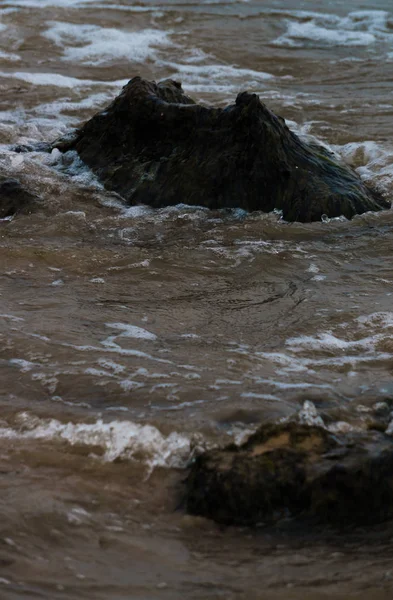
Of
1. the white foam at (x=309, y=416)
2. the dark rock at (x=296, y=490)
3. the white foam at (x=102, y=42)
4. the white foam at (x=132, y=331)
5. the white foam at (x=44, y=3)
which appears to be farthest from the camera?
the white foam at (x=44, y=3)

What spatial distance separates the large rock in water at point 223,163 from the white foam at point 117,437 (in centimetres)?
326

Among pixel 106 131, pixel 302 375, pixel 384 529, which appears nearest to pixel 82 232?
pixel 106 131

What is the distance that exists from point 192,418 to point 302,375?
68cm

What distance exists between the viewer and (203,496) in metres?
3.09

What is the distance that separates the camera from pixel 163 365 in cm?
418

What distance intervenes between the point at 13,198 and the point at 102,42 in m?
7.51

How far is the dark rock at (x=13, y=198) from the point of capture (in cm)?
656

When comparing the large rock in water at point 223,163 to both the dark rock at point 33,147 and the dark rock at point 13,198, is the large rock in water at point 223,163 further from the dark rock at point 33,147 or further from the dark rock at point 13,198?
the dark rock at point 33,147

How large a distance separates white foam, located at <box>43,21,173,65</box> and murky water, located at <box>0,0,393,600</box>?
3671 mm

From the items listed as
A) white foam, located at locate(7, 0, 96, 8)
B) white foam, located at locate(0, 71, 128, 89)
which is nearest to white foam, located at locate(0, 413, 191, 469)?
white foam, located at locate(0, 71, 128, 89)

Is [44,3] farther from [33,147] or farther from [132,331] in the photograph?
[132,331]

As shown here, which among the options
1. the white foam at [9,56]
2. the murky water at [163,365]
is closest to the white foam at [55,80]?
the white foam at [9,56]

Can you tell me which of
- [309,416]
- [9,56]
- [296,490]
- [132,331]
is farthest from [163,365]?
[9,56]

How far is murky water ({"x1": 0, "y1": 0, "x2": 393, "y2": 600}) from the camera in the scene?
2855 mm
